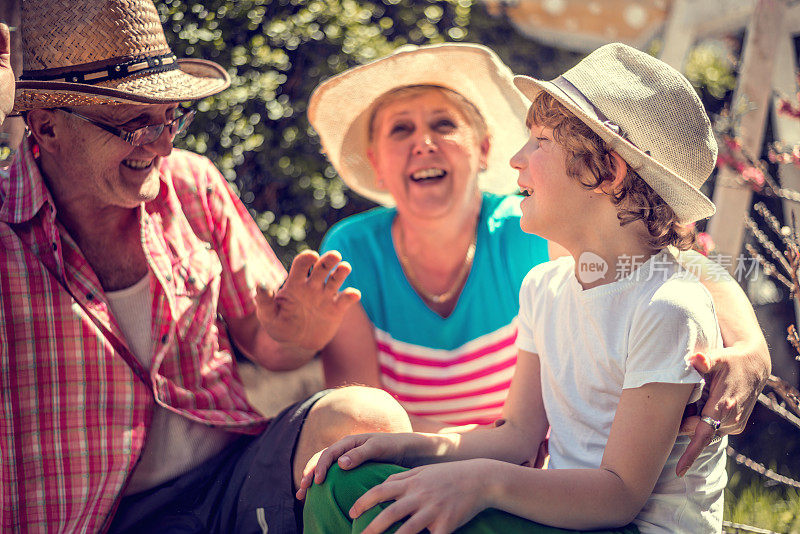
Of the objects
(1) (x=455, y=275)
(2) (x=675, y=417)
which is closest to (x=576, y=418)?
(2) (x=675, y=417)

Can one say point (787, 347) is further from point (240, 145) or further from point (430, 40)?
point (240, 145)

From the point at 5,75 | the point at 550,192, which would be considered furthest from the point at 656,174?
the point at 5,75

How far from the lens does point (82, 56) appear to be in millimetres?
2502

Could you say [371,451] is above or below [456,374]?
above

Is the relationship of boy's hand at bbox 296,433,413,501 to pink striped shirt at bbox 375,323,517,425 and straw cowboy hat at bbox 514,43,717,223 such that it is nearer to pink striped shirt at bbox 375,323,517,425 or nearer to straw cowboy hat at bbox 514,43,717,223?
straw cowboy hat at bbox 514,43,717,223

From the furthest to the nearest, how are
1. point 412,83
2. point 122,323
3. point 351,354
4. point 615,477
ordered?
1. point 412,83
2. point 351,354
3. point 122,323
4. point 615,477

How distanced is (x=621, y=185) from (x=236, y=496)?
155 centimetres

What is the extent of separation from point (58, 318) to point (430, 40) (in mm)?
3114

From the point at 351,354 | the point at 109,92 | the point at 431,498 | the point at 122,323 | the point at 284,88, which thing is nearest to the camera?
the point at 431,498

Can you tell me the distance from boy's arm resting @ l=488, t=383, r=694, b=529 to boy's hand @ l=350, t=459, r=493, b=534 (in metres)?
0.06

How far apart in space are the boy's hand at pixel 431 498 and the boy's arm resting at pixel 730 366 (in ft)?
1.81

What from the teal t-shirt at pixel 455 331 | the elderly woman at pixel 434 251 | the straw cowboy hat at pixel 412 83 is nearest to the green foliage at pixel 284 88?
the straw cowboy hat at pixel 412 83

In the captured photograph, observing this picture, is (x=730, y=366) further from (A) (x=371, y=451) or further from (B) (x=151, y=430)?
(B) (x=151, y=430)

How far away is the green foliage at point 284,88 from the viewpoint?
4.19 metres
